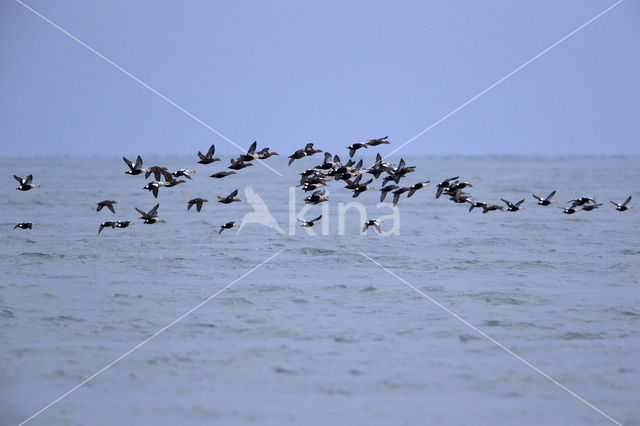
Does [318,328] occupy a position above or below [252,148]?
below

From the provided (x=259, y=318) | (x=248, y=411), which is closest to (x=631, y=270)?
(x=259, y=318)

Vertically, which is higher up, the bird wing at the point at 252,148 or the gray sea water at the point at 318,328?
the bird wing at the point at 252,148

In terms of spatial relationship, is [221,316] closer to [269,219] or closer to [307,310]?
[307,310]

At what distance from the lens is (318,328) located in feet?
81.3

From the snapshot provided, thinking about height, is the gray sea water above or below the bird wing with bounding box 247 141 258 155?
below

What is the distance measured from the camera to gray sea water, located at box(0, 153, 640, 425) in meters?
18.7

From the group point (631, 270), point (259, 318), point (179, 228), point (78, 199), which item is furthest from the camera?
point (78, 199)

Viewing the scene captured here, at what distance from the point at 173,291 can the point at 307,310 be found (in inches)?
223

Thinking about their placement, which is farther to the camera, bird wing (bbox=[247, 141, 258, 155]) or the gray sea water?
bird wing (bbox=[247, 141, 258, 155])

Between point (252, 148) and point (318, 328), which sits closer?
point (318, 328)

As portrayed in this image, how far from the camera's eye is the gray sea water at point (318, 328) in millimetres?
18719

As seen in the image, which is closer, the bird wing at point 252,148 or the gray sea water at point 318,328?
the gray sea water at point 318,328

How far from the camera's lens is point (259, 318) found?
26000mm

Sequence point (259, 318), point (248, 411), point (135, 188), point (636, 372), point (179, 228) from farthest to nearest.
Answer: point (135, 188)
point (179, 228)
point (259, 318)
point (636, 372)
point (248, 411)
